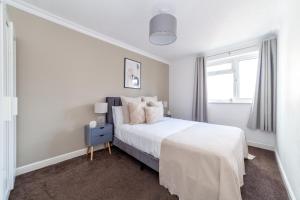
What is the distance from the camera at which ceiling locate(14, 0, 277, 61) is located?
1787mm

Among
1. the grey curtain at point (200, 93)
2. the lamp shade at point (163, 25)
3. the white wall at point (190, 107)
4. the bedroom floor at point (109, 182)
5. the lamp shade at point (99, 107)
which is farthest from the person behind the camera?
the grey curtain at point (200, 93)

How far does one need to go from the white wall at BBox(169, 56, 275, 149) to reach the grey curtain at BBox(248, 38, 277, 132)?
0.70 feet

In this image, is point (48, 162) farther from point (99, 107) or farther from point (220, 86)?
point (220, 86)

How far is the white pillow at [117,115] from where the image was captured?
99.7 inches

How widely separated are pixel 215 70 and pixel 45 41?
3.92 m

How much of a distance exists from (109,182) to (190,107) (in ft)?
10.2

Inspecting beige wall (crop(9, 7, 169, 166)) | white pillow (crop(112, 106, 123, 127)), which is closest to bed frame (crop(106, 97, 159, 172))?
white pillow (crop(112, 106, 123, 127))

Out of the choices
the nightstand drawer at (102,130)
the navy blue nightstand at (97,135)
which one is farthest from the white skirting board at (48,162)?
the nightstand drawer at (102,130)

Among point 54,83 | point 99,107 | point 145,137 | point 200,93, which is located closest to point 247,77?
point 200,93

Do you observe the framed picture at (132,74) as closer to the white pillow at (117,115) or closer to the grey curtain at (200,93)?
the white pillow at (117,115)

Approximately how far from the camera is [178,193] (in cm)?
139

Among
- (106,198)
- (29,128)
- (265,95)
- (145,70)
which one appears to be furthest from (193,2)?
(29,128)

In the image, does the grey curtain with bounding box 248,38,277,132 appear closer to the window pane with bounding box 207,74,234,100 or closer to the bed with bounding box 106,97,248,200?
the window pane with bounding box 207,74,234,100

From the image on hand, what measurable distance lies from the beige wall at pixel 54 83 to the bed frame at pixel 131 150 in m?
0.24
